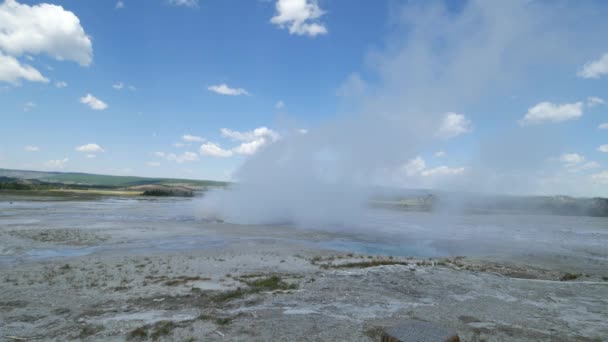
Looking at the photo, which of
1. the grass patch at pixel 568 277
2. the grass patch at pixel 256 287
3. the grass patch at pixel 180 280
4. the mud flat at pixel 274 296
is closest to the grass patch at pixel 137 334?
the mud flat at pixel 274 296

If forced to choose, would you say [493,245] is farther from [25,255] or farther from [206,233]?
[25,255]

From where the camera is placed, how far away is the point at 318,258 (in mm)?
16953

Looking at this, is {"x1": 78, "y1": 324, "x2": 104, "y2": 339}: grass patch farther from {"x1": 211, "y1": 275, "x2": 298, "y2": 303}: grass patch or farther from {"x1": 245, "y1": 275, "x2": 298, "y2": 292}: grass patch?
{"x1": 245, "y1": 275, "x2": 298, "y2": 292}: grass patch

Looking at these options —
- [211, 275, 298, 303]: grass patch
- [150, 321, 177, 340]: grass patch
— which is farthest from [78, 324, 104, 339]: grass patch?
[211, 275, 298, 303]: grass patch

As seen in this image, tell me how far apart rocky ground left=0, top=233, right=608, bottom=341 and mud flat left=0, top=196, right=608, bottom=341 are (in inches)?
1.5

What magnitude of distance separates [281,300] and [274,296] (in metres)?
0.45

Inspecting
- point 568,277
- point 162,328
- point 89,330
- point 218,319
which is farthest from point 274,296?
point 568,277

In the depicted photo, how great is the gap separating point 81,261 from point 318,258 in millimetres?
11576

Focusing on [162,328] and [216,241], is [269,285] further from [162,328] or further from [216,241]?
[216,241]

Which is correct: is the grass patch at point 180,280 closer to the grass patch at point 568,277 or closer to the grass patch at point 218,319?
the grass patch at point 218,319

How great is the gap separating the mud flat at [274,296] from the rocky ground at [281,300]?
38 millimetres

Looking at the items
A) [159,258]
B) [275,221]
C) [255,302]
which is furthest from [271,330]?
[275,221]

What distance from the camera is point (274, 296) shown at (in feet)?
32.2

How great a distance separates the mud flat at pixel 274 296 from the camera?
23.8 ft
